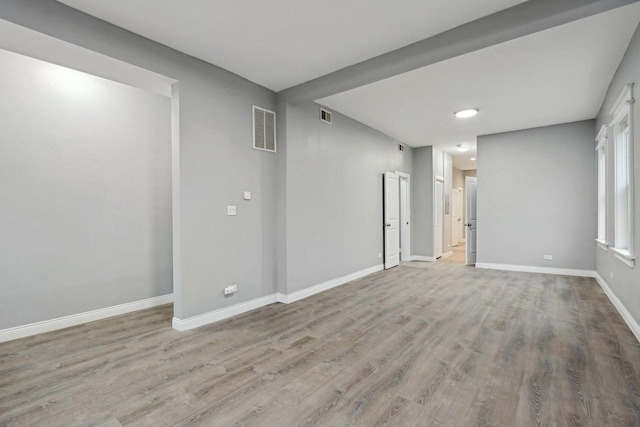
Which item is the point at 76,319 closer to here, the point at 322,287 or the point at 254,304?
the point at 254,304

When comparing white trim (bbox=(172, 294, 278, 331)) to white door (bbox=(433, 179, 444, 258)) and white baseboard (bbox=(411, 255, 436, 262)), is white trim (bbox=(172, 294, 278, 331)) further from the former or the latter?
white door (bbox=(433, 179, 444, 258))

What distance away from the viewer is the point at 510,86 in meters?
4.17

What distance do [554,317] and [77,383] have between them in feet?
15.6

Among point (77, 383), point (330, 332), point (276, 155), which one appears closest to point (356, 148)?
point (276, 155)

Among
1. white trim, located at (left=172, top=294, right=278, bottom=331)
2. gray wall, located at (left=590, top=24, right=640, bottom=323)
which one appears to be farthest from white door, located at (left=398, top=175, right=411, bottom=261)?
white trim, located at (left=172, top=294, right=278, bottom=331)

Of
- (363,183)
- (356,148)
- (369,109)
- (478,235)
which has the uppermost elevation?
(369,109)

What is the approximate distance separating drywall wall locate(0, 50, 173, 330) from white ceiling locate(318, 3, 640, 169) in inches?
106

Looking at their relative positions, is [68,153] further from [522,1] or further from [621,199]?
[621,199]

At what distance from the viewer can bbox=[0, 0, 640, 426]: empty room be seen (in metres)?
2.23

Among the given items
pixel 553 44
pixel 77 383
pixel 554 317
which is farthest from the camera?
pixel 554 317

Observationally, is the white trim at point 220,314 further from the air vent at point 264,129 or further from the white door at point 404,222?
the white door at point 404,222

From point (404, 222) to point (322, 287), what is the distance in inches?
138

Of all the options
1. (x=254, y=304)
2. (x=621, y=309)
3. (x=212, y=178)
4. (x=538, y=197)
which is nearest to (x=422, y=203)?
(x=538, y=197)

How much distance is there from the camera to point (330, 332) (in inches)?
129
